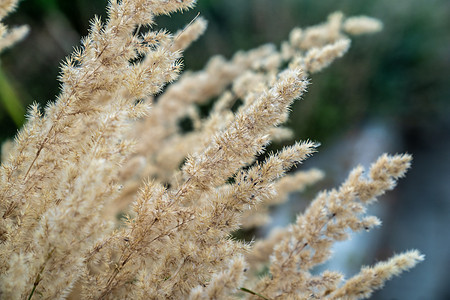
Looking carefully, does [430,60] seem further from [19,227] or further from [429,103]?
[19,227]

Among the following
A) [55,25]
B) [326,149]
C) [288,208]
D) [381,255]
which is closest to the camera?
[55,25]

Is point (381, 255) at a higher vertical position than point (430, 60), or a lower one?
lower

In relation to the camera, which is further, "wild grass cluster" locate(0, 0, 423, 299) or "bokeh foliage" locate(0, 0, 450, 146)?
"bokeh foliage" locate(0, 0, 450, 146)

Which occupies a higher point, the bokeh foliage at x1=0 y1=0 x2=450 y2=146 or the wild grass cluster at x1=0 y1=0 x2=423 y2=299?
the bokeh foliage at x1=0 y1=0 x2=450 y2=146

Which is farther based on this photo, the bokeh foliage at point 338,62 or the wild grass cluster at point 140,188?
the bokeh foliage at point 338,62

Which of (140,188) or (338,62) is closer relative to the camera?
(140,188)

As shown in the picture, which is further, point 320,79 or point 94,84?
point 320,79

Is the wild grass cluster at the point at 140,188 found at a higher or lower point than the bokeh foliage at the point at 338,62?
lower

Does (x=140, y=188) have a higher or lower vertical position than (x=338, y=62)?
lower

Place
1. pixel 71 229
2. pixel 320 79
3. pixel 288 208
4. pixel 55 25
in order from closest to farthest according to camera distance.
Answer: pixel 71 229, pixel 55 25, pixel 288 208, pixel 320 79

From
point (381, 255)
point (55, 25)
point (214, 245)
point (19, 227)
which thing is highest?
point (55, 25)

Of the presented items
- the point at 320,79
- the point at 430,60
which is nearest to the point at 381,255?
the point at 320,79
